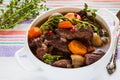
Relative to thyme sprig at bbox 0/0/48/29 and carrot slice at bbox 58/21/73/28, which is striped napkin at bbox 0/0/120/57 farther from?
carrot slice at bbox 58/21/73/28

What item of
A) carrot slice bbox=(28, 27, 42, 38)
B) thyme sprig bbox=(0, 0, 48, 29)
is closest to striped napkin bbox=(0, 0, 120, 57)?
thyme sprig bbox=(0, 0, 48, 29)

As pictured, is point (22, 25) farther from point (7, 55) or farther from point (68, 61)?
point (68, 61)

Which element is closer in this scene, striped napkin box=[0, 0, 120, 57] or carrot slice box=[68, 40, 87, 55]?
carrot slice box=[68, 40, 87, 55]

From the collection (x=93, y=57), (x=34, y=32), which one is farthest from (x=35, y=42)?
(x=93, y=57)

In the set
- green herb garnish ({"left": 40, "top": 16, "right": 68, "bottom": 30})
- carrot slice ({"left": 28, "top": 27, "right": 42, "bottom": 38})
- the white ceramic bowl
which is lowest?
the white ceramic bowl

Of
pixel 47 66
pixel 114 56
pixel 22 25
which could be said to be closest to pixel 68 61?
pixel 47 66

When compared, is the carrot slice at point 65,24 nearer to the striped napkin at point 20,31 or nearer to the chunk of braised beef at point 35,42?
the chunk of braised beef at point 35,42

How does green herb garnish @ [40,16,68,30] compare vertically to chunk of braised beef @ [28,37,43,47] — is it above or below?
above
